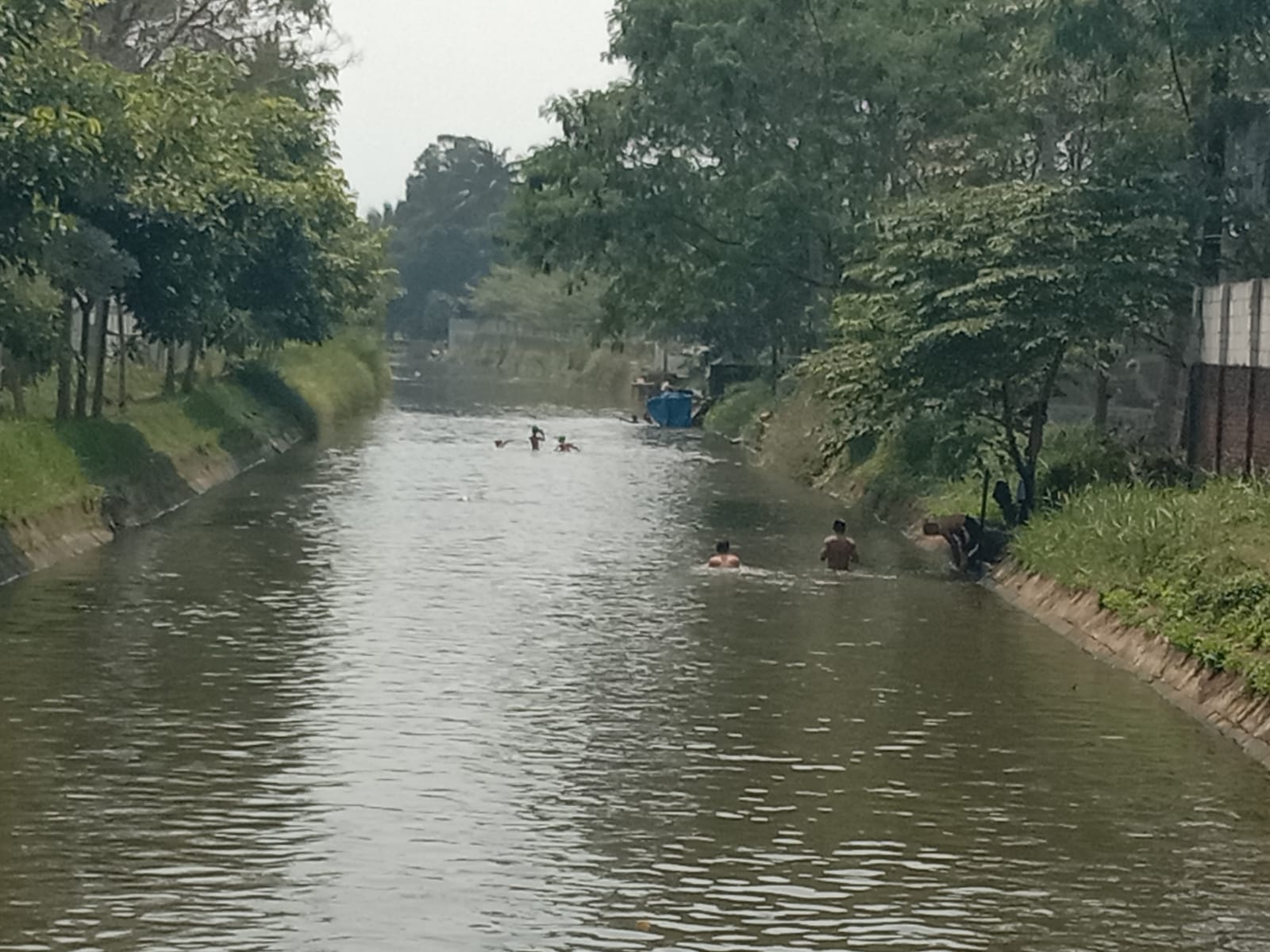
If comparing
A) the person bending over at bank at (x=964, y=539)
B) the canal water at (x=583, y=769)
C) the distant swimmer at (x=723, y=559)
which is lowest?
the canal water at (x=583, y=769)

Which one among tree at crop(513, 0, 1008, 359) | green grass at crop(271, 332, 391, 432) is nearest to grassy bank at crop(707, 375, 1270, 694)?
tree at crop(513, 0, 1008, 359)

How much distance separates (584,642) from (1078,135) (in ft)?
69.1

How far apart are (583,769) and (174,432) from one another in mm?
29673

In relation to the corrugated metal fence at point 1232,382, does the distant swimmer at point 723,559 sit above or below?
below

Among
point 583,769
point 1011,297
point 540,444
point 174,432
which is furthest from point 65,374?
point 540,444

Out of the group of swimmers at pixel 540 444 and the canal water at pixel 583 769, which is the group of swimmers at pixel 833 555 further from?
the group of swimmers at pixel 540 444

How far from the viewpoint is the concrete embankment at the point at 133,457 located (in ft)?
98.2

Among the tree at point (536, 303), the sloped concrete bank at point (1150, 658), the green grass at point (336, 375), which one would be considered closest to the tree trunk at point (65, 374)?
the sloped concrete bank at point (1150, 658)

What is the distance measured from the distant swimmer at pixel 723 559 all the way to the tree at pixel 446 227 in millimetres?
158074

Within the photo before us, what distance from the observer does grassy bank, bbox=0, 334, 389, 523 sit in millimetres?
31391

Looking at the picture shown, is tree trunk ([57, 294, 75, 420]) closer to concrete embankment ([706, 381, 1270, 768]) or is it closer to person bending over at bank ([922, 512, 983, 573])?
person bending over at bank ([922, 512, 983, 573])

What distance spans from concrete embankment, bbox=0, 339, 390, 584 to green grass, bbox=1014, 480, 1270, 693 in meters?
13.2

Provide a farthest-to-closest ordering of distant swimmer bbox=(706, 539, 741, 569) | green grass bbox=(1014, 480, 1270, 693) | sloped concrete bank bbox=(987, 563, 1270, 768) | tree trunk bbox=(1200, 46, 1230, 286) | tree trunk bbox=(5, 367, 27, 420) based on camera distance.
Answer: tree trunk bbox=(5, 367, 27, 420), tree trunk bbox=(1200, 46, 1230, 286), distant swimmer bbox=(706, 539, 741, 569), green grass bbox=(1014, 480, 1270, 693), sloped concrete bank bbox=(987, 563, 1270, 768)

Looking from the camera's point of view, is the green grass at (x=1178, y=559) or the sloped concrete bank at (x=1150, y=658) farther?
the green grass at (x=1178, y=559)
